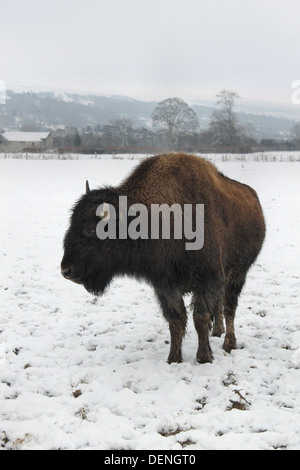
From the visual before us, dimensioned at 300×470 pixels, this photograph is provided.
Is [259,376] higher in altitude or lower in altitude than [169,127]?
lower

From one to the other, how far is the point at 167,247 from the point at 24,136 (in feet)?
164

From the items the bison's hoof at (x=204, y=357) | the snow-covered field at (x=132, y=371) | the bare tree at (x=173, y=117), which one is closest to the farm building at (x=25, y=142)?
the bare tree at (x=173, y=117)

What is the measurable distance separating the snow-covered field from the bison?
63cm

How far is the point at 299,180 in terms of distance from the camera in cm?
2555

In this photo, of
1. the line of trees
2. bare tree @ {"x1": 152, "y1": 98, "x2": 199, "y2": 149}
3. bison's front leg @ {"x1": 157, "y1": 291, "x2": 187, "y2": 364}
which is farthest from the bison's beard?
bare tree @ {"x1": 152, "y1": 98, "x2": 199, "y2": 149}

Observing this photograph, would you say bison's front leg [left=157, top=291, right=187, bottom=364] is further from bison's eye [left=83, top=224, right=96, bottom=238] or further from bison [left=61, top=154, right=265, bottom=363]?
bison's eye [left=83, top=224, right=96, bottom=238]

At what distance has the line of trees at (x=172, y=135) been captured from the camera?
20.4 m

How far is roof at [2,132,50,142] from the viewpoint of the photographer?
49.1 m

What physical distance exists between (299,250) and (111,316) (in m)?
5.93

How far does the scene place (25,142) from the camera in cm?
4838

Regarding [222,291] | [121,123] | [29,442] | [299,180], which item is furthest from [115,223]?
[121,123]

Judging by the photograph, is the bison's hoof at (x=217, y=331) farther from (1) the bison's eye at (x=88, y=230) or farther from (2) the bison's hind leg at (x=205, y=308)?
(1) the bison's eye at (x=88, y=230)

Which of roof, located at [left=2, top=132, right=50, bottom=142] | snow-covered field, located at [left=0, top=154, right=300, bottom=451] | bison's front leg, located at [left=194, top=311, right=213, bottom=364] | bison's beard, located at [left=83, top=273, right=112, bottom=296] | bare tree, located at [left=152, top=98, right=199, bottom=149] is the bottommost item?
snow-covered field, located at [left=0, top=154, right=300, bottom=451]
